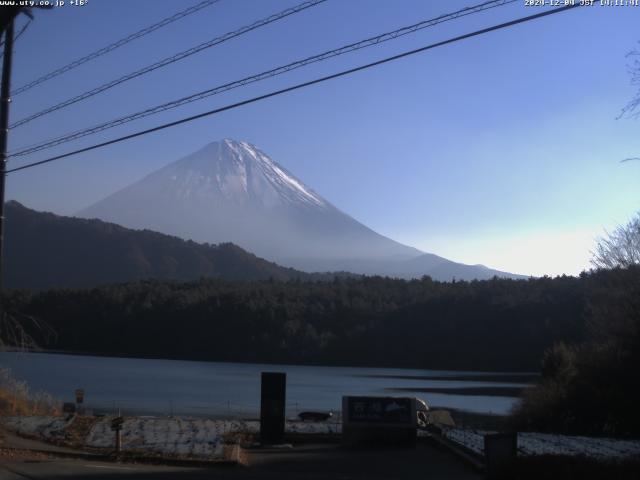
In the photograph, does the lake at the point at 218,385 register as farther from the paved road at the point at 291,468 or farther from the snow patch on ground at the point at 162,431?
the paved road at the point at 291,468

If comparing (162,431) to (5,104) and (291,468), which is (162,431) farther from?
(5,104)

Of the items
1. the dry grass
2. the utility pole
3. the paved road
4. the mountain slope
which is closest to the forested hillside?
the mountain slope

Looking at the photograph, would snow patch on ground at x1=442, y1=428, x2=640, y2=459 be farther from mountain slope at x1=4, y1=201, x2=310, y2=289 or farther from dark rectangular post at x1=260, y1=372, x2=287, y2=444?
mountain slope at x1=4, y1=201, x2=310, y2=289

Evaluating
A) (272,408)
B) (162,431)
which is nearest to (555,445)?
(272,408)

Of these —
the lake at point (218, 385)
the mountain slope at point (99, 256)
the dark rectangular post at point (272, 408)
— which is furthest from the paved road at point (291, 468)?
the mountain slope at point (99, 256)

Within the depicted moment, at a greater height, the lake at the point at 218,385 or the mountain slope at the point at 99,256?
the mountain slope at the point at 99,256

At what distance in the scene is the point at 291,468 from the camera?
17.7m

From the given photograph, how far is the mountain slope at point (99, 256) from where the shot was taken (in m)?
126

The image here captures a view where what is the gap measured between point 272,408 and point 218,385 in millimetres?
31908

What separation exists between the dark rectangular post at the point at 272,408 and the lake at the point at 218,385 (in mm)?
14506

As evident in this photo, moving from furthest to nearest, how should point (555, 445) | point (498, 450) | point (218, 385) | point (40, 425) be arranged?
point (218, 385) < point (40, 425) < point (555, 445) < point (498, 450)

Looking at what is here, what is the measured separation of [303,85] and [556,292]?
A: 5802cm

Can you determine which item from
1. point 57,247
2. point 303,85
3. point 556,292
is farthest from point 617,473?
point 57,247

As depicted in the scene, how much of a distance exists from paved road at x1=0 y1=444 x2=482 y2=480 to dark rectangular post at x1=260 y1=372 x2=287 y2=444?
28.3 inches
